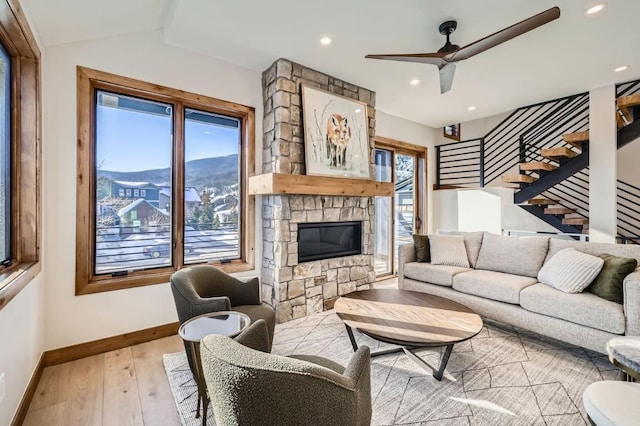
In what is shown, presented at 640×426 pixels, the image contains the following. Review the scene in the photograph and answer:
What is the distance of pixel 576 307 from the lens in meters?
2.57

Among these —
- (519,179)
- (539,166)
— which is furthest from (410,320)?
(539,166)

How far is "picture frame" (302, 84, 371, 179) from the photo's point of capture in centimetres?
368

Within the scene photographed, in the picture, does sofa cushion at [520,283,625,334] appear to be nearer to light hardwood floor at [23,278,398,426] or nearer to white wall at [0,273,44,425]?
light hardwood floor at [23,278,398,426]

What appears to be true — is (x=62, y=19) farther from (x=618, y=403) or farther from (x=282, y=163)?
(x=618, y=403)

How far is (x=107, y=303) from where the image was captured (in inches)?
110

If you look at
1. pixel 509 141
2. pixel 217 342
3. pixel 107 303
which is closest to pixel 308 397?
pixel 217 342

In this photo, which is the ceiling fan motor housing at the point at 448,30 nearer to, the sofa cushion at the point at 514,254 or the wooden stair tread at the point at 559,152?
the sofa cushion at the point at 514,254

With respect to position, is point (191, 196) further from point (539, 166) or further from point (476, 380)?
point (539, 166)

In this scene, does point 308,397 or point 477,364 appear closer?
point 308,397

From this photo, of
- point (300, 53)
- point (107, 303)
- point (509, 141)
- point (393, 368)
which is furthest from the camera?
point (509, 141)

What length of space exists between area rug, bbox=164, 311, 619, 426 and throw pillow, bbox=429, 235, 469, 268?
950mm

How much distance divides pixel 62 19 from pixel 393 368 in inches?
145

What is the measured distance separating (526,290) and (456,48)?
235 cm

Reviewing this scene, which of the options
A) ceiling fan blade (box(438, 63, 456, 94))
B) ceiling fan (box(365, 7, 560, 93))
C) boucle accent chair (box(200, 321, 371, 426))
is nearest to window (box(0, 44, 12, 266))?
boucle accent chair (box(200, 321, 371, 426))
